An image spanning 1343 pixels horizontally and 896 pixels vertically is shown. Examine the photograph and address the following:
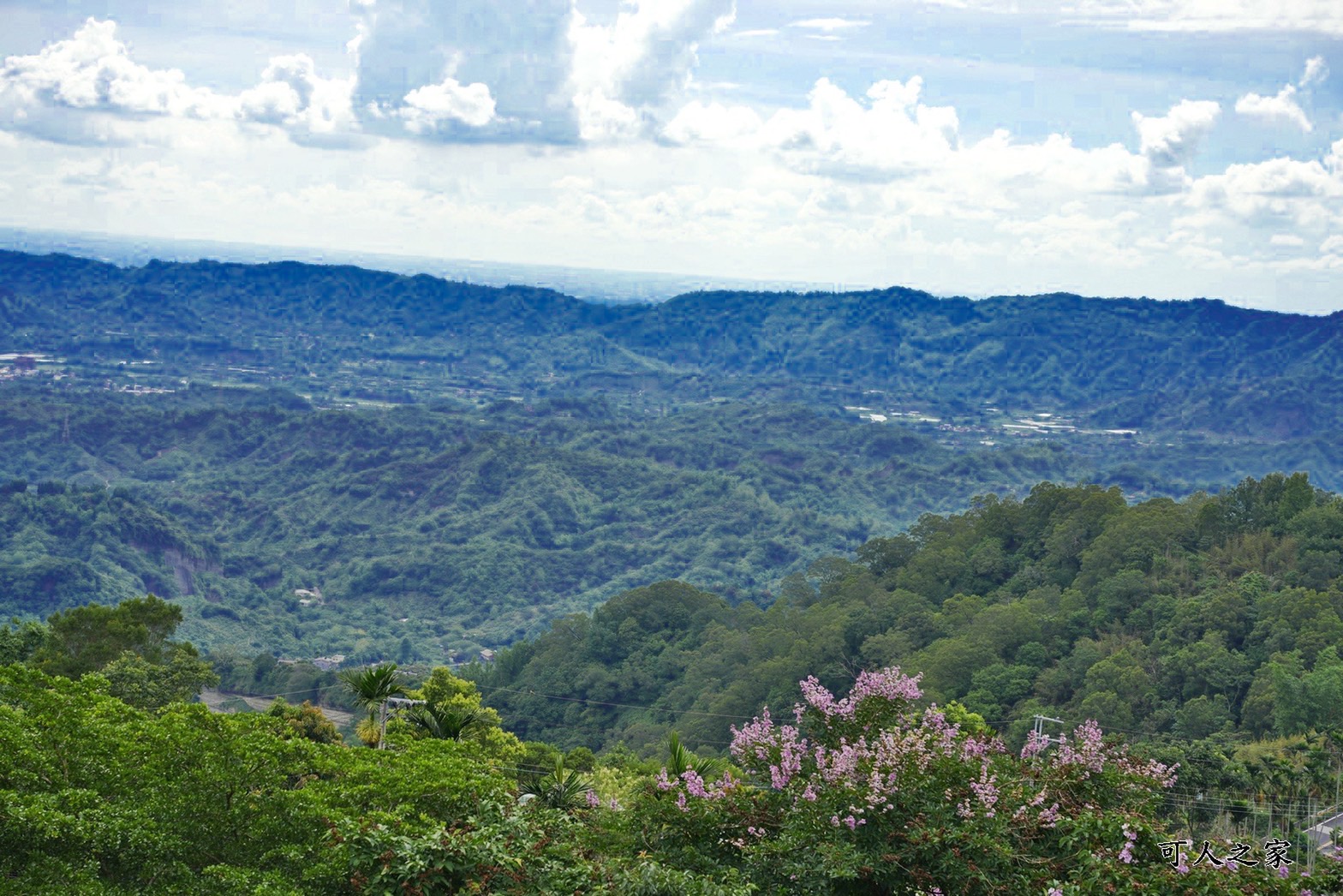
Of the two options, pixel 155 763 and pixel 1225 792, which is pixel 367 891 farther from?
pixel 1225 792

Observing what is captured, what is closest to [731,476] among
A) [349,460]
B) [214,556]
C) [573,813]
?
[349,460]

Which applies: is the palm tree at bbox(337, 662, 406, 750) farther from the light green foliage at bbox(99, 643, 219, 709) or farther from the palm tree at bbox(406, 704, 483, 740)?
the light green foliage at bbox(99, 643, 219, 709)

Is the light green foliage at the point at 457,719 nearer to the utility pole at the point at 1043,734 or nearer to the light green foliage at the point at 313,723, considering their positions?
the light green foliage at the point at 313,723

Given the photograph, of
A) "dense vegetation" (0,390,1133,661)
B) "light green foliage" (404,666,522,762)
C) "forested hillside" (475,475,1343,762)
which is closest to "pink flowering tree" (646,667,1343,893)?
"light green foliage" (404,666,522,762)

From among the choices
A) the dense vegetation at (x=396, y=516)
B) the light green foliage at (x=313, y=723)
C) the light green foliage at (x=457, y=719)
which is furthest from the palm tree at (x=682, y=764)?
the dense vegetation at (x=396, y=516)

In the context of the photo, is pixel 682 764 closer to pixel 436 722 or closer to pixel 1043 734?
pixel 436 722

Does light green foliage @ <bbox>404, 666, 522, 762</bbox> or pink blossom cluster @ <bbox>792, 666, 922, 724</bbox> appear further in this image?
light green foliage @ <bbox>404, 666, 522, 762</bbox>

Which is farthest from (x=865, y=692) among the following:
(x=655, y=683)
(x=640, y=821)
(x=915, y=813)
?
(x=655, y=683)

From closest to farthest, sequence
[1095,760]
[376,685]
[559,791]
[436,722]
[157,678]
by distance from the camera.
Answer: [1095,760]
[559,791]
[376,685]
[436,722]
[157,678]

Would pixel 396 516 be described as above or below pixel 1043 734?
below
